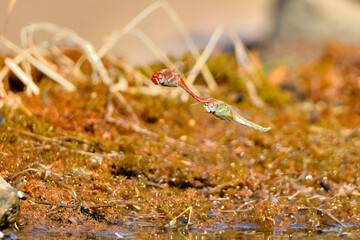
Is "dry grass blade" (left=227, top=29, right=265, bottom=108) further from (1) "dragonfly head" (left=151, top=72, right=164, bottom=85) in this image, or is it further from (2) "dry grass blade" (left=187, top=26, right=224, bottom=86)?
(1) "dragonfly head" (left=151, top=72, right=164, bottom=85)

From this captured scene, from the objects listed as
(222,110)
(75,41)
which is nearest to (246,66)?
(75,41)

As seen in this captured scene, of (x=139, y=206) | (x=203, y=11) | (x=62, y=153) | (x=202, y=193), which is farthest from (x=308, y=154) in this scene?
(x=203, y=11)

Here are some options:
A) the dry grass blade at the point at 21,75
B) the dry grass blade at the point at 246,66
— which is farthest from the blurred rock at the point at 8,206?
the dry grass blade at the point at 246,66

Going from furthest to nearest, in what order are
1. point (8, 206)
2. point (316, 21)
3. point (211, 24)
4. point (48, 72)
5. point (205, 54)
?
point (211, 24) < point (316, 21) < point (205, 54) < point (48, 72) < point (8, 206)

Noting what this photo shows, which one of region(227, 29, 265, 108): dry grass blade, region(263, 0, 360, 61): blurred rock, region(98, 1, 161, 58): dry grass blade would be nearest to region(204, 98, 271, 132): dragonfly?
region(98, 1, 161, 58): dry grass blade

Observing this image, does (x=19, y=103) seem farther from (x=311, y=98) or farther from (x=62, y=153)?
(x=311, y=98)

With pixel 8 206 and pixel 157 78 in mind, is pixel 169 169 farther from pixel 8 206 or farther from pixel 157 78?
pixel 8 206
